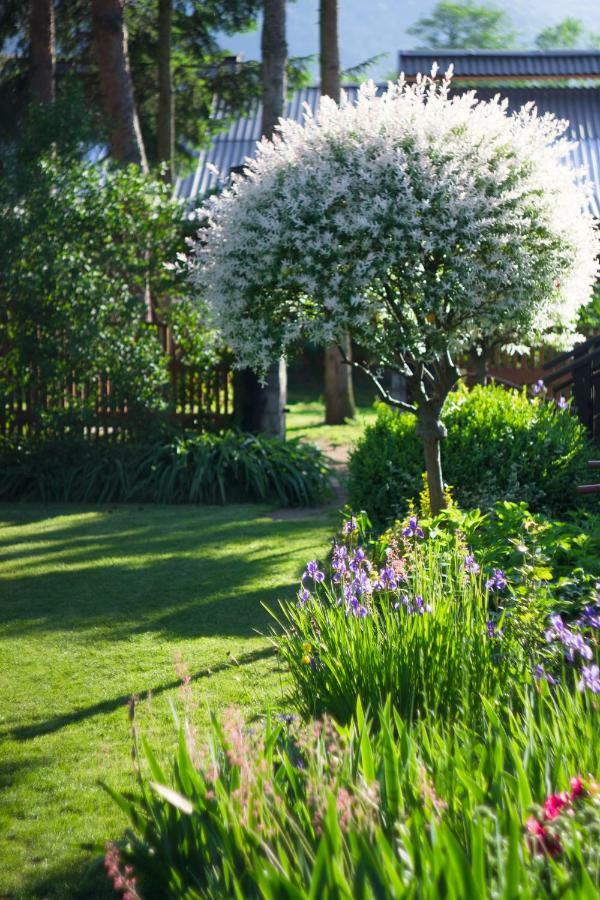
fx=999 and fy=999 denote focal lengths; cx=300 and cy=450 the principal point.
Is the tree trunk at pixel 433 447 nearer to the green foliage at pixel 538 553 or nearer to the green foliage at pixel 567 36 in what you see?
the green foliage at pixel 538 553

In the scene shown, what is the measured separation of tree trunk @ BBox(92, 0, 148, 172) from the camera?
544 inches

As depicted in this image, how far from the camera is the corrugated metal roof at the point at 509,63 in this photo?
24.6 m

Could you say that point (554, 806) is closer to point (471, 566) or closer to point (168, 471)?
point (471, 566)

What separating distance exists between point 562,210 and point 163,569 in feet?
13.2

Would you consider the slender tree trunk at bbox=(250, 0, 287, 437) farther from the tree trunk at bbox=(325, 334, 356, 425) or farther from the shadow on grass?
the shadow on grass

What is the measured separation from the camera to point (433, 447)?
24.0 ft

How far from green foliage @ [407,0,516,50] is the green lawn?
50744 millimetres

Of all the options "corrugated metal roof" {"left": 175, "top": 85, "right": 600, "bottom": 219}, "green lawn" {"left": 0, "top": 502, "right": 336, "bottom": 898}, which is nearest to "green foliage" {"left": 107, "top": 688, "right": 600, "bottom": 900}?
"green lawn" {"left": 0, "top": 502, "right": 336, "bottom": 898}

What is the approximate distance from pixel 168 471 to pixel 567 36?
54.1 meters

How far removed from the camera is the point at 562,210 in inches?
257

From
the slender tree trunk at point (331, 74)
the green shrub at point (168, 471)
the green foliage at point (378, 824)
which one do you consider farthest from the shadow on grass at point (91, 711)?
the slender tree trunk at point (331, 74)

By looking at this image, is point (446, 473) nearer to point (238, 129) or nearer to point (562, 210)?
point (562, 210)

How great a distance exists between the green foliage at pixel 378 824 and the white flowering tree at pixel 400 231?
12.2ft

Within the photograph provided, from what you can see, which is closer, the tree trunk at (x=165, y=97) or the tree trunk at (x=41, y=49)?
the tree trunk at (x=41, y=49)
